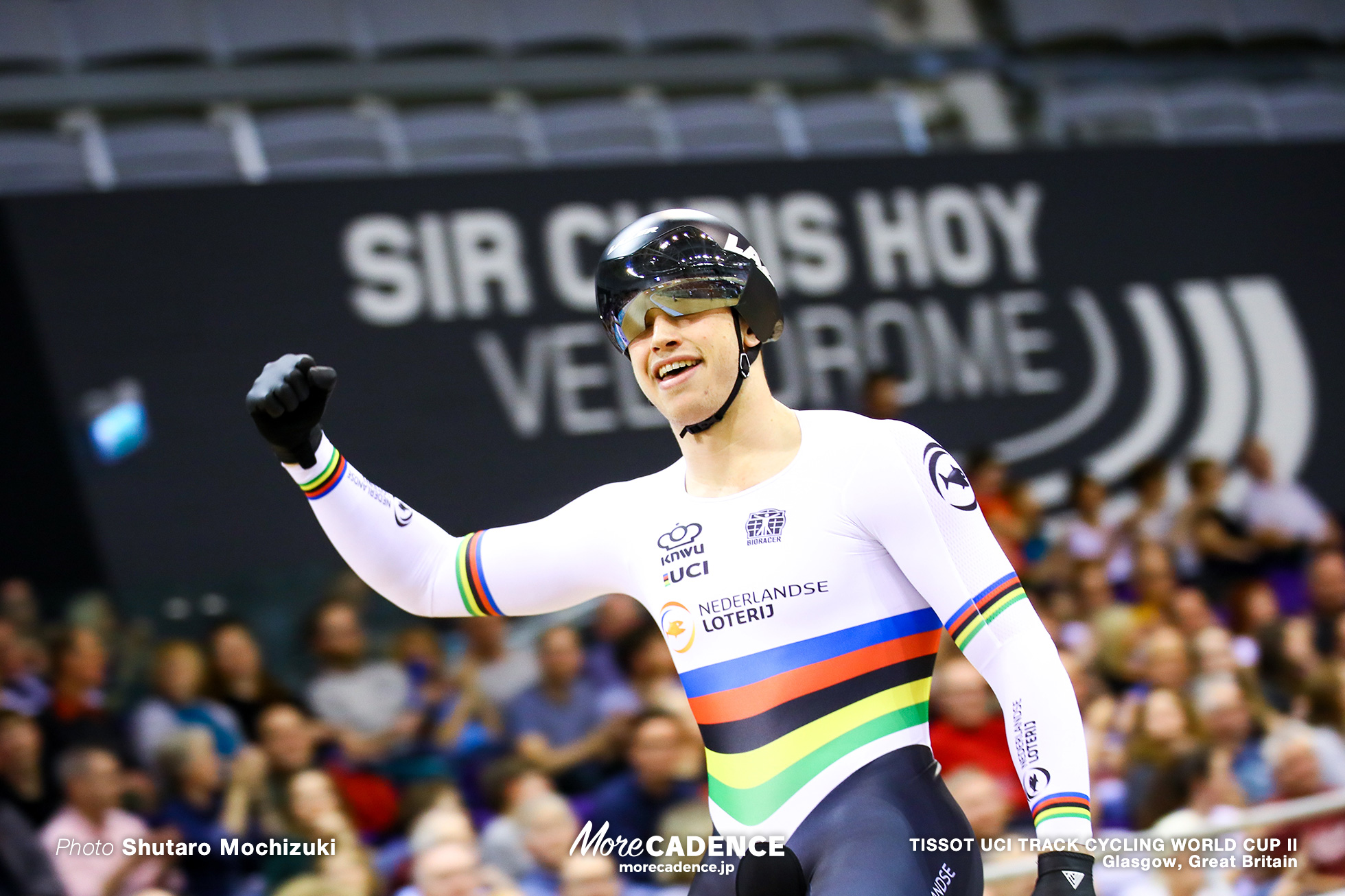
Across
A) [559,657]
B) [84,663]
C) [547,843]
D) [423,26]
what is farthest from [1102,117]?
[84,663]

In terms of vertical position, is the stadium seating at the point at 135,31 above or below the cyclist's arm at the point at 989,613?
above

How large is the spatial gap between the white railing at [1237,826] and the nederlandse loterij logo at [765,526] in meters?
2.12

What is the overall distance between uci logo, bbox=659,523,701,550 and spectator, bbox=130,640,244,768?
147 inches

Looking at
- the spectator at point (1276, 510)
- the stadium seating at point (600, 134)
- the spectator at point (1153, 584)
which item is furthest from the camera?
the stadium seating at point (600, 134)

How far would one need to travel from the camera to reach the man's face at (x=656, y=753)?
20.3ft

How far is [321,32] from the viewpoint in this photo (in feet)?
35.5

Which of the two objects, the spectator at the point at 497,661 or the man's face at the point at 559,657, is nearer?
the man's face at the point at 559,657

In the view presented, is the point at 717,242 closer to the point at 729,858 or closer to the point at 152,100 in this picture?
the point at 729,858

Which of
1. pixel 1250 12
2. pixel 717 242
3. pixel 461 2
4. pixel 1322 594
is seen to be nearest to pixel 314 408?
pixel 717 242

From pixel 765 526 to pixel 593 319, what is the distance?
6.34 metres

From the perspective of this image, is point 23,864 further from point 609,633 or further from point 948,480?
point 948,480

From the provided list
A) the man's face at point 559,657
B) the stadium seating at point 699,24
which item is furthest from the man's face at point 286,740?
the stadium seating at point 699,24

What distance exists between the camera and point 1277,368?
11.1 meters

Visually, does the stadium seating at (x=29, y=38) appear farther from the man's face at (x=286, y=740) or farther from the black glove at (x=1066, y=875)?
the black glove at (x=1066, y=875)
